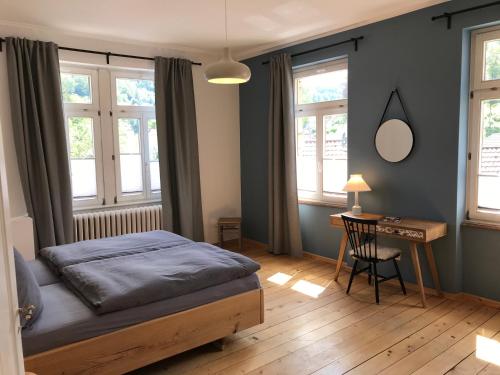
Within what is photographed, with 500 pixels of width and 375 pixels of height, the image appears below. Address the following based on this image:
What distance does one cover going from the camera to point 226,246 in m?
5.55

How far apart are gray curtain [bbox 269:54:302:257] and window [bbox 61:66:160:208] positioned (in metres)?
1.48

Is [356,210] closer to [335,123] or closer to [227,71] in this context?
[335,123]

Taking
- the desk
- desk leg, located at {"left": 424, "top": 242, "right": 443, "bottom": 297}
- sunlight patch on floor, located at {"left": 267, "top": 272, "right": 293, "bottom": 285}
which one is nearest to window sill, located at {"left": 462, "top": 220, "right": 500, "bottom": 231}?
the desk

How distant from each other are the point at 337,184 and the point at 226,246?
6.00 ft

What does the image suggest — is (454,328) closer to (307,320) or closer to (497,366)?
(497,366)

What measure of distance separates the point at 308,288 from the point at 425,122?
73.9 inches

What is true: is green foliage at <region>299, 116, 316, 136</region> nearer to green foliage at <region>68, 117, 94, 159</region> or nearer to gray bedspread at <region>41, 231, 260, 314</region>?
gray bedspread at <region>41, 231, 260, 314</region>

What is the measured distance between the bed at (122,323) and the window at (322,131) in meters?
2.10

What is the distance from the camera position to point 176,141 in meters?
4.89

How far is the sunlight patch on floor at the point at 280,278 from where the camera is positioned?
4.09 meters

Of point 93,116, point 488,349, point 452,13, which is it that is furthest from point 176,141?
point 488,349

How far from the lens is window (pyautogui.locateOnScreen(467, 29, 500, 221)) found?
131 inches

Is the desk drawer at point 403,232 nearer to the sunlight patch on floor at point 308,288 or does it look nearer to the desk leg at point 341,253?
the desk leg at point 341,253

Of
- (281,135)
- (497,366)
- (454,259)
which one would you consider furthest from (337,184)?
(497,366)
